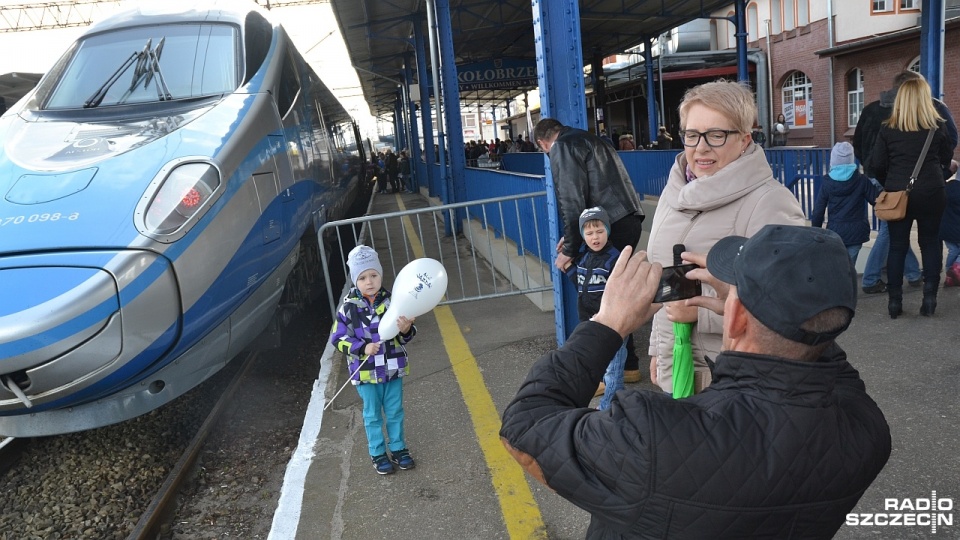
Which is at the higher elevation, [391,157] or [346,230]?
[391,157]

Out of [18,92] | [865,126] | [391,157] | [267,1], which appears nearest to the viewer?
[865,126]

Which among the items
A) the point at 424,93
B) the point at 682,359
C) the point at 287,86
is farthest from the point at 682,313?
the point at 424,93

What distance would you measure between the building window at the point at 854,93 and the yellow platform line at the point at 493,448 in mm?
20292

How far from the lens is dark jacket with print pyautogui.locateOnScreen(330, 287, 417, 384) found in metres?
3.57

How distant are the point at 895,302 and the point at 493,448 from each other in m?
3.29

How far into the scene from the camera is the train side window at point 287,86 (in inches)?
227

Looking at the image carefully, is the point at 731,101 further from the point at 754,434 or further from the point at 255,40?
the point at 255,40

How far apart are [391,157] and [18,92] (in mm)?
16937

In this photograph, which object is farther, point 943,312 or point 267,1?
point 267,1

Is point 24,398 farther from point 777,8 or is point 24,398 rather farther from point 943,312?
point 777,8

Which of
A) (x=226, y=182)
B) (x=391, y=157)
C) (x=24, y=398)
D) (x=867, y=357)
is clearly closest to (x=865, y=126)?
(x=867, y=357)

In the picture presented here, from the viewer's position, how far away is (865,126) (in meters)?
5.53

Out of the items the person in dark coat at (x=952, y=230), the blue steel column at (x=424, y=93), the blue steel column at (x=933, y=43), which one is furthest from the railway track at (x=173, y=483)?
the blue steel column at (x=424, y=93)

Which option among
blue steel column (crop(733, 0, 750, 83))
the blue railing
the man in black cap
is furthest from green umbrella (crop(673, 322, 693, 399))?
blue steel column (crop(733, 0, 750, 83))
